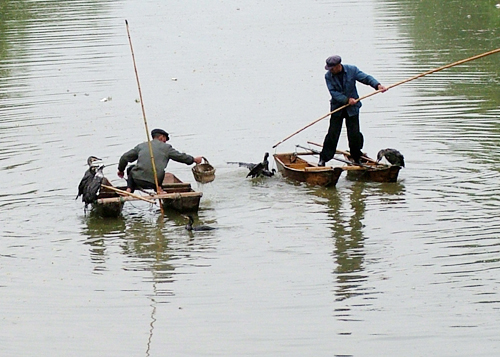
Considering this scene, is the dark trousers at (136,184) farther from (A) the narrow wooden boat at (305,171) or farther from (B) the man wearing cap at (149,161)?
(A) the narrow wooden boat at (305,171)

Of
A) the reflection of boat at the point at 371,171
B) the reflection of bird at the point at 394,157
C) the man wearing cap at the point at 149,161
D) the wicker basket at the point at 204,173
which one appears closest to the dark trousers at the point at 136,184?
the man wearing cap at the point at 149,161

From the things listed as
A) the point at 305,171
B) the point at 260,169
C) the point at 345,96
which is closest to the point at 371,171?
the point at 305,171

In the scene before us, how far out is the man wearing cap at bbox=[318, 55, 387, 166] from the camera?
13.9 metres

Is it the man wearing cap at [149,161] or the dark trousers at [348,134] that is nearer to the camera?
the man wearing cap at [149,161]

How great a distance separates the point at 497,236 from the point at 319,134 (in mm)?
6367

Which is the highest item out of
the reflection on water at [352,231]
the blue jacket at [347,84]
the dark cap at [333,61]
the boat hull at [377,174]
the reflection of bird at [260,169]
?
the dark cap at [333,61]

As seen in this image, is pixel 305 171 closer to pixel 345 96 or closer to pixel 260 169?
pixel 260 169

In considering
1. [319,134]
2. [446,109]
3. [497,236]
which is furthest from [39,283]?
[446,109]

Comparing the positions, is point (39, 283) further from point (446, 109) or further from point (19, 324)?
point (446, 109)

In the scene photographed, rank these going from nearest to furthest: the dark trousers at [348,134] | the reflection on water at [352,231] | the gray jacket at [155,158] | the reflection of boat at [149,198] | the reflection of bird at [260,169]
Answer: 1. the reflection on water at [352,231]
2. the reflection of boat at [149,198]
3. the gray jacket at [155,158]
4. the dark trousers at [348,134]
5. the reflection of bird at [260,169]

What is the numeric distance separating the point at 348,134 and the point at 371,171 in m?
0.59

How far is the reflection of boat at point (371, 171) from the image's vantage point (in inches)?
548

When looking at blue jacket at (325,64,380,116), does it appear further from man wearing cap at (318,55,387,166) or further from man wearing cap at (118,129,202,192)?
man wearing cap at (118,129,202,192)

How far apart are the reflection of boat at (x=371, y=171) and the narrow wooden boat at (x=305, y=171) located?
0.67 ft
